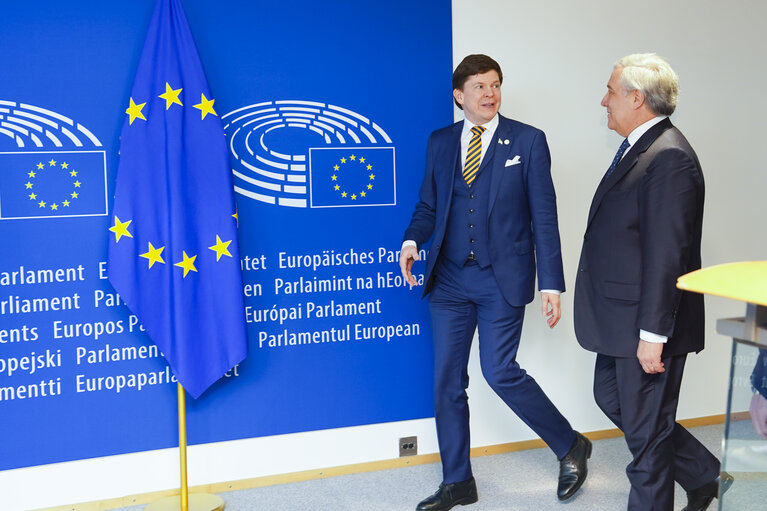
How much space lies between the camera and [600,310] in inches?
94.0

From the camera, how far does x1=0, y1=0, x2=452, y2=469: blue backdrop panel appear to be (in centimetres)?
285

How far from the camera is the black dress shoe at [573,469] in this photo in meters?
2.94

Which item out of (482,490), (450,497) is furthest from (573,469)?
(450,497)

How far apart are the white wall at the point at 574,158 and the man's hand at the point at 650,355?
1302 millimetres

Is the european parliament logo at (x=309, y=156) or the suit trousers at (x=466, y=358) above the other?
the european parliament logo at (x=309, y=156)

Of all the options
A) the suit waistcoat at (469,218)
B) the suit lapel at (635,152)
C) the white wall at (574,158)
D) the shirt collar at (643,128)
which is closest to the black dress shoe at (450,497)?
the white wall at (574,158)

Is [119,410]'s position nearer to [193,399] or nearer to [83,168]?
[193,399]

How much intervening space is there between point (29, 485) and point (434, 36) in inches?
98.5

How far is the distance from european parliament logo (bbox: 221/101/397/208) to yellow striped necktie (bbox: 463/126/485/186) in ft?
1.59

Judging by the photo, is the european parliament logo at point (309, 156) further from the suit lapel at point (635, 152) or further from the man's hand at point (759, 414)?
the man's hand at point (759, 414)

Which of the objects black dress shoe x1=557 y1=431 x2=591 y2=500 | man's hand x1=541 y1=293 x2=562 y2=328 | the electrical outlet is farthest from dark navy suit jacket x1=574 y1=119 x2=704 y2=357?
the electrical outlet

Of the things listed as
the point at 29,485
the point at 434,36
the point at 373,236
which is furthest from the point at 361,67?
the point at 29,485

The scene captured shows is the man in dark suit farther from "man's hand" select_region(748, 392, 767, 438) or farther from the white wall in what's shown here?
the white wall

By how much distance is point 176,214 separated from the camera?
9.00 ft
